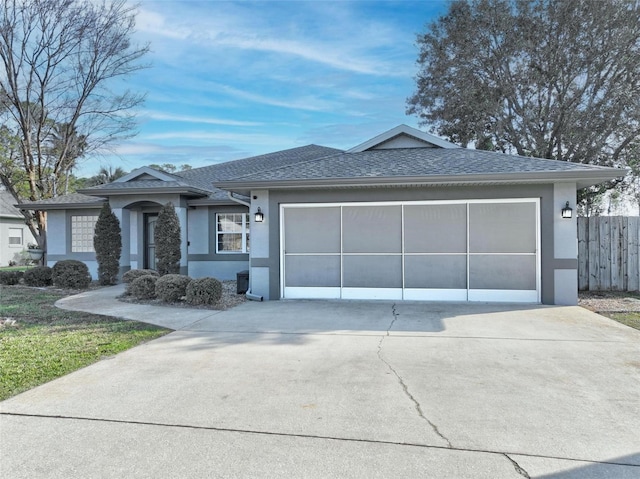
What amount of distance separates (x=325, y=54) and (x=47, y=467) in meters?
14.2

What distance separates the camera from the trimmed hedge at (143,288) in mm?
9766

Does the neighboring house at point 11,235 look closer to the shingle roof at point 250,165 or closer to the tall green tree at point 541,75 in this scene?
the shingle roof at point 250,165

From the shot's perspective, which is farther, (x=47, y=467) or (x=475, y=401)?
(x=475, y=401)

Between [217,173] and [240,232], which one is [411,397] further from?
[217,173]

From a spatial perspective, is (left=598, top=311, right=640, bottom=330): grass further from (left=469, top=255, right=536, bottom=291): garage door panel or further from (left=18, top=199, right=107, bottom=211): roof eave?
(left=18, top=199, right=107, bottom=211): roof eave

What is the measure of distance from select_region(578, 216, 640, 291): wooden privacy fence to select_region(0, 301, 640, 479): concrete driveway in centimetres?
529

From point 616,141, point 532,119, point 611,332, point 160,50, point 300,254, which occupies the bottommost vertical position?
point 611,332

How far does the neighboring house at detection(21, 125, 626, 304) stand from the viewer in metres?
8.84

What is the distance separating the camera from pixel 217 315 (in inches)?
319

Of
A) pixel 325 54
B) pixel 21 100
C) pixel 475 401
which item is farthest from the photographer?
pixel 21 100

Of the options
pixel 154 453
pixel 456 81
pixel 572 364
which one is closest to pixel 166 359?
pixel 154 453

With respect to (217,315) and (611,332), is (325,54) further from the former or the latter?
(611,332)

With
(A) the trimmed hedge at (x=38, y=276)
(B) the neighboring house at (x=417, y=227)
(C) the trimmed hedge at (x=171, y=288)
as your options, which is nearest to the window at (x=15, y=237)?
(A) the trimmed hedge at (x=38, y=276)

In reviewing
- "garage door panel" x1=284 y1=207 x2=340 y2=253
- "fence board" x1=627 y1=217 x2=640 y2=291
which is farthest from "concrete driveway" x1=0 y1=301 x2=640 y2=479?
"fence board" x1=627 y1=217 x2=640 y2=291
